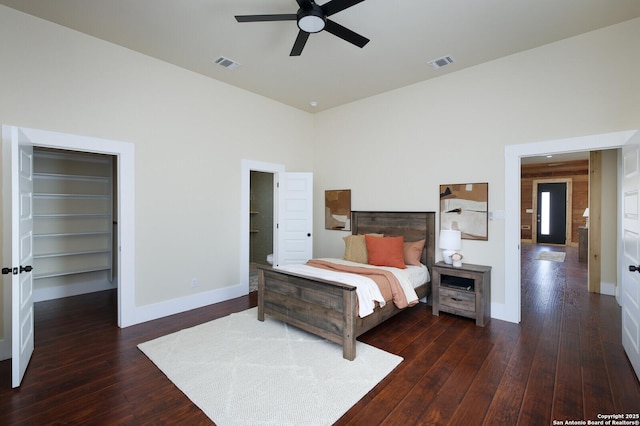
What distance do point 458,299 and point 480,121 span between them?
7.52ft

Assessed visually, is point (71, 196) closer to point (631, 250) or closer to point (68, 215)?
point (68, 215)

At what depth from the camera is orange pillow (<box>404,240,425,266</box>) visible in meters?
4.18

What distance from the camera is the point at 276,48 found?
11.4ft

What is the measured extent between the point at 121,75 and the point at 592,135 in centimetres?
523

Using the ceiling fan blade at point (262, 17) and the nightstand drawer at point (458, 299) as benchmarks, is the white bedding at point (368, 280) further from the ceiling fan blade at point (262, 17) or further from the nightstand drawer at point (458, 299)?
the ceiling fan blade at point (262, 17)

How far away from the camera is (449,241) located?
388 centimetres

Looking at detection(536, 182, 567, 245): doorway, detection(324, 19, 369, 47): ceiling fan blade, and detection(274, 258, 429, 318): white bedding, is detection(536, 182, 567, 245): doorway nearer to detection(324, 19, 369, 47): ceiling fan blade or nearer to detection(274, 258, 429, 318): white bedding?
detection(274, 258, 429, 318): white bedding

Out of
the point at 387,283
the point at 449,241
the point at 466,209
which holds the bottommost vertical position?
the point at 387,283

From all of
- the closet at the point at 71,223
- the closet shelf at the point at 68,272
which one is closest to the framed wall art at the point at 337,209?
the closet at the point at 71,223

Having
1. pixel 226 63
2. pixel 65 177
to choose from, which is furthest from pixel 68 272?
pixel 226 63

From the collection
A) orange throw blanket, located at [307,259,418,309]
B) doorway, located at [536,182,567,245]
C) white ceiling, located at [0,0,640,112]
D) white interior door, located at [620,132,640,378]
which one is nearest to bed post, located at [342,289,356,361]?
orange throw blanket, located at [307,259,418,309]

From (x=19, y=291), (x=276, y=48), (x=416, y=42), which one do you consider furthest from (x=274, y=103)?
(x=19, y=291)

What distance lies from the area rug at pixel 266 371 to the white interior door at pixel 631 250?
1.95m

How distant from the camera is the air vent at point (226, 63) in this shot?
148 inches
